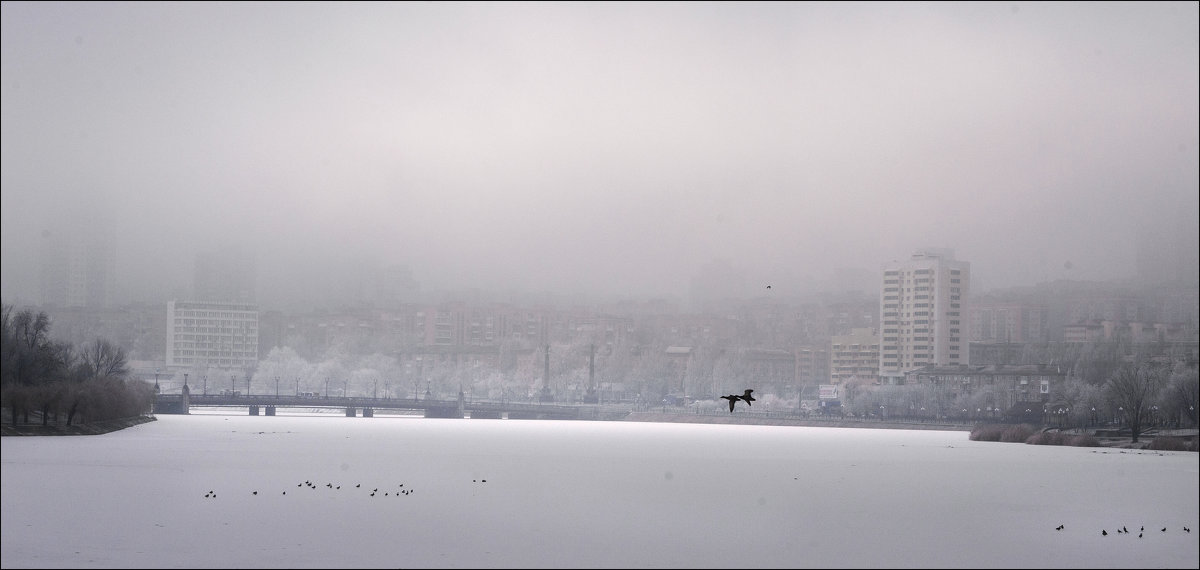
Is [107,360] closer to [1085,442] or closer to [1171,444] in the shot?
[1085,442]

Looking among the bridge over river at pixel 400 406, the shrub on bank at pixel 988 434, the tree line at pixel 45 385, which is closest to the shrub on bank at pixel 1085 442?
the shrub on bank at pixel 988 434

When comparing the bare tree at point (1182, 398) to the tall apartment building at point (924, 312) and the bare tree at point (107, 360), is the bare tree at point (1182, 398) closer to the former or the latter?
the tall apartment building at point (924, 312)

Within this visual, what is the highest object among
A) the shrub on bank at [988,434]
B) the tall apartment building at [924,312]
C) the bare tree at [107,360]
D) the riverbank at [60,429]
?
the tall apartment building at [924,312]

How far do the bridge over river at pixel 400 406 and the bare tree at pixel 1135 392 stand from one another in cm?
7059

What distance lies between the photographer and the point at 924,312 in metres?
181

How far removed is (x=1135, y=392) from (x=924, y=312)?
278 ft

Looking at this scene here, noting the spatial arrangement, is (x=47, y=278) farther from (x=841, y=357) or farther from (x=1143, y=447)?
(x=1143, y=447)

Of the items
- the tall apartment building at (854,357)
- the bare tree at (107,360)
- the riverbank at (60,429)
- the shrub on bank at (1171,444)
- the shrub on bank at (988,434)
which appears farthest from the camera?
the tall apartment building at (854,357)

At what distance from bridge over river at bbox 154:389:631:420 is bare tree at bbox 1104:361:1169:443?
2779 inches

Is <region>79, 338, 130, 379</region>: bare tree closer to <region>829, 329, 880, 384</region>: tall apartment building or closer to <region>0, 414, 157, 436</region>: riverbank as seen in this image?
<region>0, 414, 157, 436</region>: riverbank

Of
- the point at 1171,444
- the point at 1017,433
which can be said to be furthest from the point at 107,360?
the point at 1171,444

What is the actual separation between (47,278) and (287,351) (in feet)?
116

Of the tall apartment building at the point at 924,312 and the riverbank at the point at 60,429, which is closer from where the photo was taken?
the riverbank at the point at 60,429

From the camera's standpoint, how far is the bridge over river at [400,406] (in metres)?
146
